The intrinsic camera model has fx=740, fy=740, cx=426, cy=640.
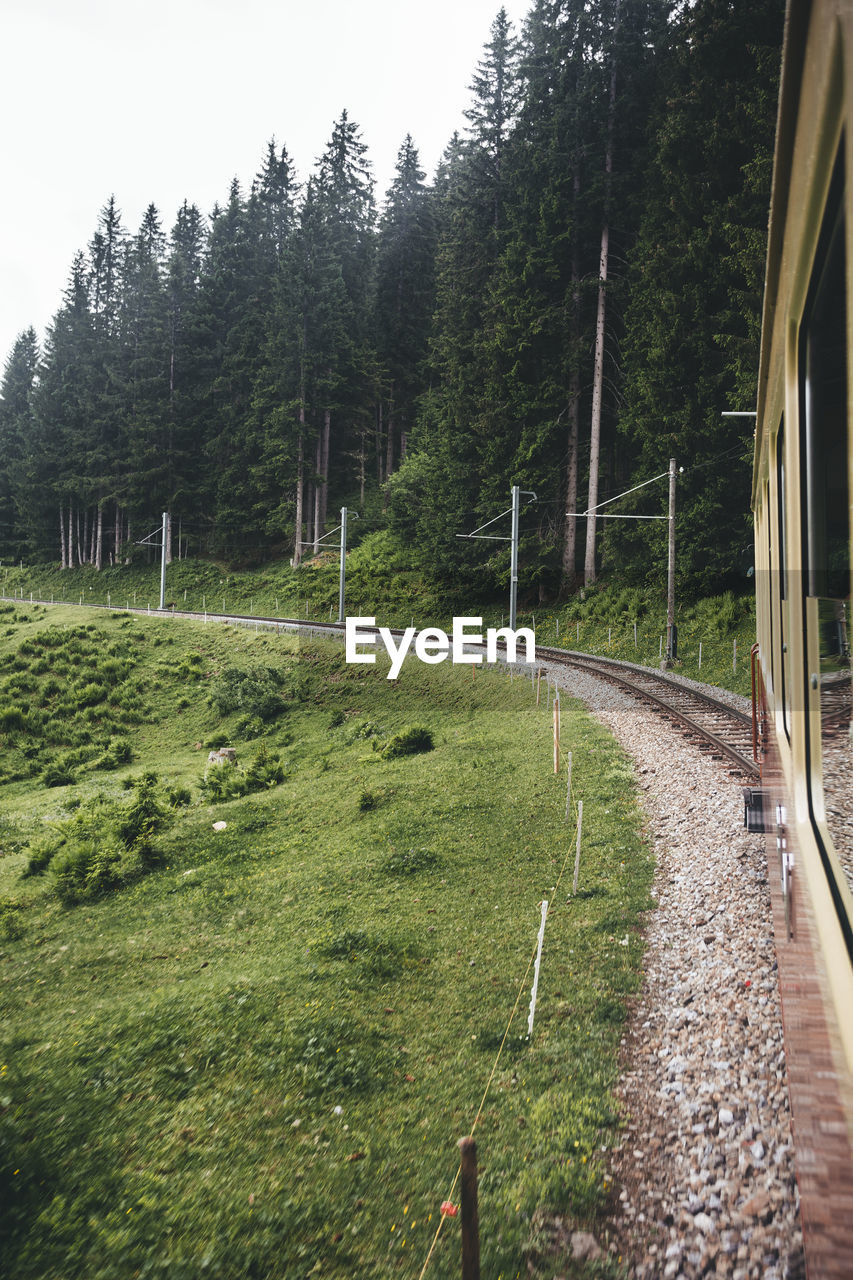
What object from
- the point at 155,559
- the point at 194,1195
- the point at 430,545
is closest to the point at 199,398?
the point at 155,559

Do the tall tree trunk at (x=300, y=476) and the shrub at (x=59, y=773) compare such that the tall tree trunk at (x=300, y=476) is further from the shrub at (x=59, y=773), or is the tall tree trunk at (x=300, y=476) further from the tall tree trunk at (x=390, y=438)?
the shrub at (x=59, y=773)

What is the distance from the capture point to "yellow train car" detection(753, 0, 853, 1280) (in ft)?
5.62

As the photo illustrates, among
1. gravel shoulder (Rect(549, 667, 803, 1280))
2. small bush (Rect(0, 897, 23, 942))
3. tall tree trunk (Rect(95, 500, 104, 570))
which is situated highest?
tall tree trunk (Rect(95, 500, 104, 570))

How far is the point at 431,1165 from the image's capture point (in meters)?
4.94

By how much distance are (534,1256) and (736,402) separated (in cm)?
2569

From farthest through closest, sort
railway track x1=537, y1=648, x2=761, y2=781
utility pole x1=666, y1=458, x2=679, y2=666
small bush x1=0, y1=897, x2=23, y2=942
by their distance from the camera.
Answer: utility pole x1=666, y1=458, x2=679, y2=666, railway track x1=537, y1=648, x2=761, y2=781, small bush x1=0, y1=897, x2=23, y2=942

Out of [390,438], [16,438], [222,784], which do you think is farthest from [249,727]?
[16,438]

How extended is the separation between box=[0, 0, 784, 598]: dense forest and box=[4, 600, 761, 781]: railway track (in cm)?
455

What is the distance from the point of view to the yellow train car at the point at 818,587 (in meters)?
1.71

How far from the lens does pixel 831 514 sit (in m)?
2.42

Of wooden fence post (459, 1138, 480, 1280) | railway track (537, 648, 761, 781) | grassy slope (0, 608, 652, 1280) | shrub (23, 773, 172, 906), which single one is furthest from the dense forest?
wooden fence post (459, 1138, 480, 1280)

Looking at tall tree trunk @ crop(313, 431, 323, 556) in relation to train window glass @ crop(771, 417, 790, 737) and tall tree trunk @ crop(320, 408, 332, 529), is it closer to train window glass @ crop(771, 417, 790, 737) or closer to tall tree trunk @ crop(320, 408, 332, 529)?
tall tree trunk @ crop(320, 408, 332, 529)

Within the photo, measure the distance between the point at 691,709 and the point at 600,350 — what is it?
22591 millimetres

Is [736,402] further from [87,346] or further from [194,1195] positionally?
[87,346]
